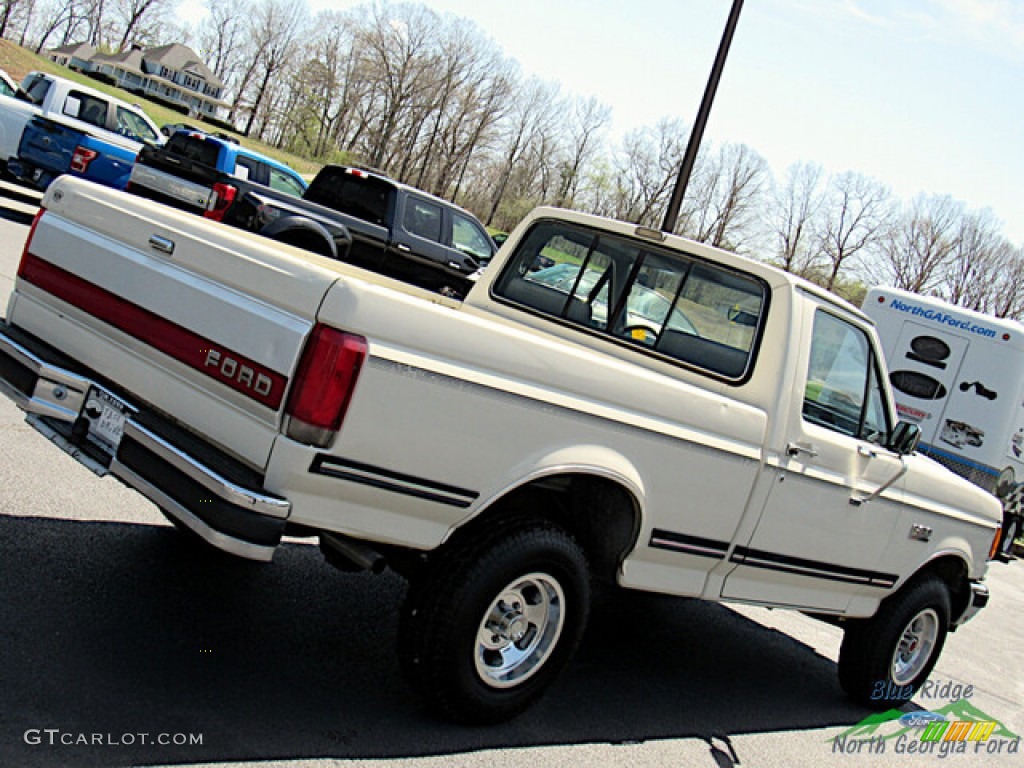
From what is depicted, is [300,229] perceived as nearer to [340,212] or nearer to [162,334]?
[340,212]

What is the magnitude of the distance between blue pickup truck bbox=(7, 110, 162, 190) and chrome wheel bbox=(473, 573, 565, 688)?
12968 mm

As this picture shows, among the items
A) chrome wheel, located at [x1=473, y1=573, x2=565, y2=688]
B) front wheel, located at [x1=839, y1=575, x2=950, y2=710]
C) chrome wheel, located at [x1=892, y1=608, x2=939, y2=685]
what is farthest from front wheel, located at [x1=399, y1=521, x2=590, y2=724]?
chrome wheel, located at [x1=892, y1=608, x2=939, y2=685]

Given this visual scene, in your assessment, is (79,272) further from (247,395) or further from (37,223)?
(247,395)

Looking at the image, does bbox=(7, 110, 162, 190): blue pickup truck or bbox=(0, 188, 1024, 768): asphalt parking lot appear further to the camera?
bbox=(7, 110, 162, 190): blue pickup truck

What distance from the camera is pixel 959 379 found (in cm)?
1401

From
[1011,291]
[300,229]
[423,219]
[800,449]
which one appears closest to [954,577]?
[800,449]

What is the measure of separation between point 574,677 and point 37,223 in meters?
3.33

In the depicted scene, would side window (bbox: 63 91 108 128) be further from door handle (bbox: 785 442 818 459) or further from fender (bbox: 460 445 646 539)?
fender (bbox: 460 445 646 539)

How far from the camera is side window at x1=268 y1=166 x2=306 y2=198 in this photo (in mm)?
14852

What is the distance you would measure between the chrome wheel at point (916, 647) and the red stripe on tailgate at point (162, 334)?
4395mm

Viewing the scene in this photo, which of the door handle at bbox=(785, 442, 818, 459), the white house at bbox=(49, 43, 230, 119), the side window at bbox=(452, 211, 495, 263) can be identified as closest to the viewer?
the door handle at bbox=(785, 442, 818, 459)

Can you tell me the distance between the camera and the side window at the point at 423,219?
14094 millimetres

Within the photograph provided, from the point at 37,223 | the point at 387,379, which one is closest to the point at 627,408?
the point at 387,379

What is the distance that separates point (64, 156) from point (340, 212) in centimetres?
451
